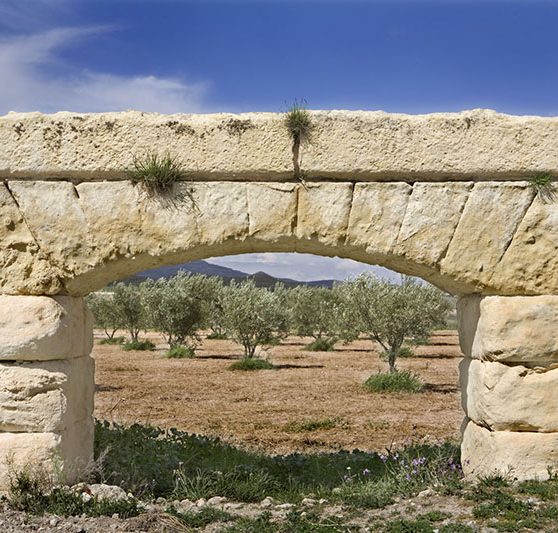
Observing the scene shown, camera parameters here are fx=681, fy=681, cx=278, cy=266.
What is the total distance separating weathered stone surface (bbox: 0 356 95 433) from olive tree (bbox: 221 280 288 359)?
51.3ft

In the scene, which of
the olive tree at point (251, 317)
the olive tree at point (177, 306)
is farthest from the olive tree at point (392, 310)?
the olive tree at point (177, 306)

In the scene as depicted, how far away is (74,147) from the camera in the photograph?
5.11 meters

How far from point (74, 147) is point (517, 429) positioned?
3.87 metres

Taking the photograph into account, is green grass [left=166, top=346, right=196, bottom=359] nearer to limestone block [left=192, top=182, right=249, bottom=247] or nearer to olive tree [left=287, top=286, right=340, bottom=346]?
olive tree [left=287, top=286, right=340, bottom=346]

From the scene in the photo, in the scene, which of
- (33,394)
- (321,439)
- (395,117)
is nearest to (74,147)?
(33,394)

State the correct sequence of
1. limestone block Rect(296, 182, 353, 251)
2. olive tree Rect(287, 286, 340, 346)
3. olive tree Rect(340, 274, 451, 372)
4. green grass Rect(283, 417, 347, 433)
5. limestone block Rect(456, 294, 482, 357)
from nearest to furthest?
limestone block Rect(296, 182, 353, 251), limestone block Rect(456, 294, 482, 357), green grass Rect(283, 417, 347, 433), olive tree Rect(340, 274, 451, 372), olive tree Rect(287, 286, 340, 346)

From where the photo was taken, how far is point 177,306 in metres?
23.1

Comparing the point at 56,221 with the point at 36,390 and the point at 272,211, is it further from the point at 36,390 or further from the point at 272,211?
the point at 272,211

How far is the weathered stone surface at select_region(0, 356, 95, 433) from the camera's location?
4.89m

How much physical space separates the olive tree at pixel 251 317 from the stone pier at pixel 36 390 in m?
15.6

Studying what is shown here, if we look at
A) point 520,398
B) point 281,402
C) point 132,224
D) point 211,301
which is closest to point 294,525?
point 520,398

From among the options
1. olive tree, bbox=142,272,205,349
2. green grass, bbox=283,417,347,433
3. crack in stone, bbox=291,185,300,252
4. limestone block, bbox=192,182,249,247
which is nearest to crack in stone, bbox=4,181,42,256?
limestone block, bbox=192,182,249,247

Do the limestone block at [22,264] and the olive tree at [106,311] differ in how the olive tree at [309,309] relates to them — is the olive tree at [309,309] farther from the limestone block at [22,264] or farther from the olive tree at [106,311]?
the limestone block at [22,264]

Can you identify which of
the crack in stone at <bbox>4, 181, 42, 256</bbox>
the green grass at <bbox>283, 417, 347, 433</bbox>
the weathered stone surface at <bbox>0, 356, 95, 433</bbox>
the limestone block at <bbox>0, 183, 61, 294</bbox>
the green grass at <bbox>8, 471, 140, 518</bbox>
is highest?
the crack in stone at <bbox>4, 181, 42, 256</bbox>
